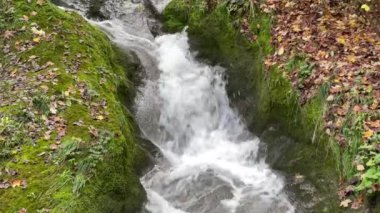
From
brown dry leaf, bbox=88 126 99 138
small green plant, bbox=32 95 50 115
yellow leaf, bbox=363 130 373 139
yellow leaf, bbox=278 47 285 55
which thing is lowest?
brown dry leaf, bbox=88 126 99 138

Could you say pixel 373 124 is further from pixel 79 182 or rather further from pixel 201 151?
pixel 79 182

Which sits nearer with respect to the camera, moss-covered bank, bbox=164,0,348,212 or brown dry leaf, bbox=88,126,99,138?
brown dry leaf, bbox=88,126,99,138

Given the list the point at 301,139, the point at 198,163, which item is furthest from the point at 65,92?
the point at 301,139

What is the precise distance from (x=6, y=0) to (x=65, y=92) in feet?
10.6

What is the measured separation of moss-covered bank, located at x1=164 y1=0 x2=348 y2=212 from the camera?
6.52m

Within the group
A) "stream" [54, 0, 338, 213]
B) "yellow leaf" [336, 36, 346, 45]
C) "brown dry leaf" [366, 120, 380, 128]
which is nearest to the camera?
"brown dry leaf" [366, 120, 380, 128]

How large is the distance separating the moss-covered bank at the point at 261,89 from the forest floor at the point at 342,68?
0.17m

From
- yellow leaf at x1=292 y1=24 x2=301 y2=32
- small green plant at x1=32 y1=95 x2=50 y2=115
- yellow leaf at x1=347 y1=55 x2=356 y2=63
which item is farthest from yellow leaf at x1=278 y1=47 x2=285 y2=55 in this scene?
small green plant at x1=32 y1=95 x2=50 y2=115

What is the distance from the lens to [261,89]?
8.31m

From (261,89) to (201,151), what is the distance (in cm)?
164

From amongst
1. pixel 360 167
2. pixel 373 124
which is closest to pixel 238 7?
pixel 373 124

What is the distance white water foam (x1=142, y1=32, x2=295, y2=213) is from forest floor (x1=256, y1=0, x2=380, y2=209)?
4.27ft

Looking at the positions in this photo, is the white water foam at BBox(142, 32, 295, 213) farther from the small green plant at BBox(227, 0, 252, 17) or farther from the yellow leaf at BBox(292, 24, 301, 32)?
the yellow leaf at BBox(292, 24, 301, 32)

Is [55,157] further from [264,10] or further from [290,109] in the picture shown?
[264,10]
